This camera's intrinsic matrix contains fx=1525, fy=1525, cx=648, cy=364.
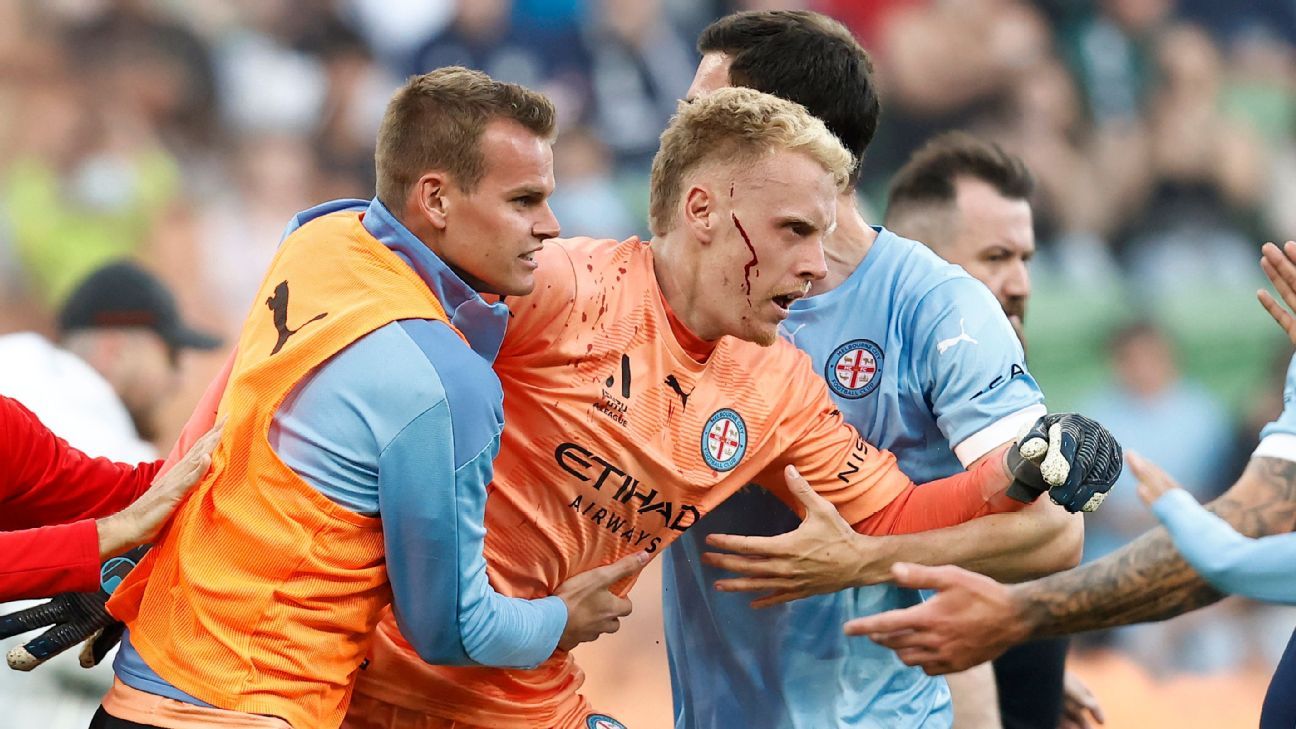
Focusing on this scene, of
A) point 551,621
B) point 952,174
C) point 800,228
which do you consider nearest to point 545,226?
point 800,228

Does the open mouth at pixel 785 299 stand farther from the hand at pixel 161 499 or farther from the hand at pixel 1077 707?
the hand at pixel 1077 707

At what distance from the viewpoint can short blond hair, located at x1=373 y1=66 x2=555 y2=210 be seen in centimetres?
284

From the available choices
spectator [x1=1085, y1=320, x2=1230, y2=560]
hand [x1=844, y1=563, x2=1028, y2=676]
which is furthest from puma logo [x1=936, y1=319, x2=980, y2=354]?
spectator [x1=1085, y1=320, x2=1230, y2=560]

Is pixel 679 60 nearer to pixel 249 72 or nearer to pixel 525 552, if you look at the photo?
pixel 249 72

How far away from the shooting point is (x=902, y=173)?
5.20 meters

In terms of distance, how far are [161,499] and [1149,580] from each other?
6.16 feet

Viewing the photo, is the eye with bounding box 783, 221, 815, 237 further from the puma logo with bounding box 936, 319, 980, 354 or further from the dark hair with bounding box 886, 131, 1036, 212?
the dark hair with bounding box 886, 131, 1036, 212

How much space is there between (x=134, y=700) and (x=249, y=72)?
6628mm

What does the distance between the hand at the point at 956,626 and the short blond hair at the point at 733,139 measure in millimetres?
920

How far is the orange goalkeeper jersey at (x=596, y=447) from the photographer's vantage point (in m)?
3.15

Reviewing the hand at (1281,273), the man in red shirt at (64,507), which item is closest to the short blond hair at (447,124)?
the man in red shirt at (64,507)

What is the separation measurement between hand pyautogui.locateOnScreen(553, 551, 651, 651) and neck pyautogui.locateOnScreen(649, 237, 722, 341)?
0.52m

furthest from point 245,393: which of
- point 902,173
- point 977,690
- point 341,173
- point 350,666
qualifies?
point 341,173

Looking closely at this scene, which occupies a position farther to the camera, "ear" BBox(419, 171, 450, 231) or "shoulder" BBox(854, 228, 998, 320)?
"shoulder" BBox(854, 228, 998, 320)
